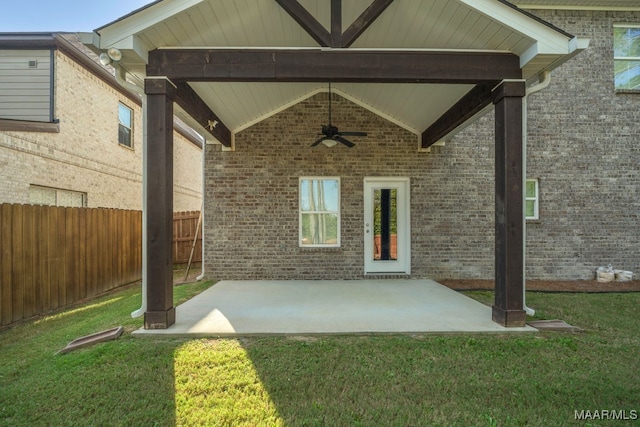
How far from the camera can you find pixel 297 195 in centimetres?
738

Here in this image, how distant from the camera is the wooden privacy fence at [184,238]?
9.76m

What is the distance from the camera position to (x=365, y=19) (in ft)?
12.4

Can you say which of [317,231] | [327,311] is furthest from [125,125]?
[327,311]

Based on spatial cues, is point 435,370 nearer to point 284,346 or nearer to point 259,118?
point 284,346

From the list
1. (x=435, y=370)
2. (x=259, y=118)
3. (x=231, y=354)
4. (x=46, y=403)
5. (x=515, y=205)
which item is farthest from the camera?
(x=259, y=118)

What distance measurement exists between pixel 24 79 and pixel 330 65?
7.40m

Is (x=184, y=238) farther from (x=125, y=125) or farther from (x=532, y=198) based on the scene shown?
(x=532, y=198)

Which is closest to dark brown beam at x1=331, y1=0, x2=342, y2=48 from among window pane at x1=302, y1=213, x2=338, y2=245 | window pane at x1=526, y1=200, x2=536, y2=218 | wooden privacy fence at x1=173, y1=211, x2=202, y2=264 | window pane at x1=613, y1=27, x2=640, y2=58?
window pane at x1=302, y1=213, x2=338, y2=245

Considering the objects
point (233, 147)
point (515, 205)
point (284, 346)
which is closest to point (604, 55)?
point (515, 205)

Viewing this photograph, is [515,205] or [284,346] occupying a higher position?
[515,205]

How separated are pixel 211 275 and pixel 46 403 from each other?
15.8 ft

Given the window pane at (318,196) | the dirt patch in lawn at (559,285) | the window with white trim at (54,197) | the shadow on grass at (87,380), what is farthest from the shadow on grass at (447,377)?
the window with white trim at (54,197)

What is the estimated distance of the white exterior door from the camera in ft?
24.4

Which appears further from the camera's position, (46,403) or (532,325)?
(532,325)
